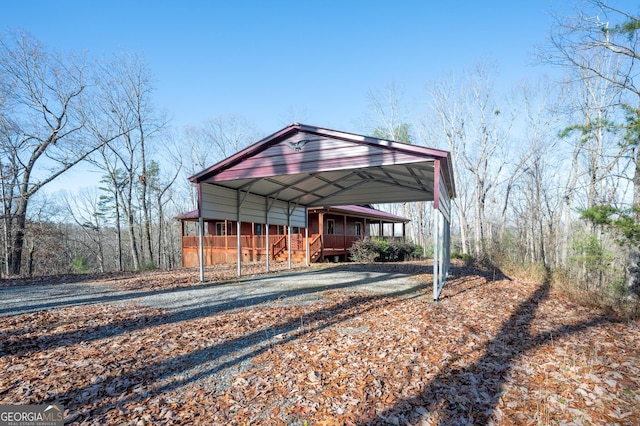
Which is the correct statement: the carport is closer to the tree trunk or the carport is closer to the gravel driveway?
the gravel driveway

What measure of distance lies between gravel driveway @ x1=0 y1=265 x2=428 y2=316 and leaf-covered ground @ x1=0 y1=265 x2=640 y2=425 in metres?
0.80

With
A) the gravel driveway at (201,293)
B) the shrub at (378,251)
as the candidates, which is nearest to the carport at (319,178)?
the gravel driveway at (201,293)

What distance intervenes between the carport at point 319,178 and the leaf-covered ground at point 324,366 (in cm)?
233

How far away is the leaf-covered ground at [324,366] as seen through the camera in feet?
9.69

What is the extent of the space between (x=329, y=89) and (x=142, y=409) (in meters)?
18.2

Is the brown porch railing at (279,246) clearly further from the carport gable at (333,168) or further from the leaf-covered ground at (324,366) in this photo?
the leaf-covered ground at (324,366)

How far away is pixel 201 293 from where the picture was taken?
7973 millimetres

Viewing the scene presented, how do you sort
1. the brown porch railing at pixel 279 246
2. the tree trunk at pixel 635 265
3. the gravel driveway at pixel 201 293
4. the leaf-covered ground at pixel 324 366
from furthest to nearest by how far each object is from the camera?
the brown porch railing at pixel 279 246
the tree trunk at pixel 635 265
the gravel driveway at pixel 201 293
the leaf-covered ground at pixel 324 366

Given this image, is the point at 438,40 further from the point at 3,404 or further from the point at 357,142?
the point at 3,404

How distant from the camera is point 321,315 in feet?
19.1

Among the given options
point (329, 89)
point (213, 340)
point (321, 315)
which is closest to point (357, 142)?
point (321, 315)

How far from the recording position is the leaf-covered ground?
2953 millimetres

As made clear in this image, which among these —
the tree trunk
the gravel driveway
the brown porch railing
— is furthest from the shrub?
the tree trunk

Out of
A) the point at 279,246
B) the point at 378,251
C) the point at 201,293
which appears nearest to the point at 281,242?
the point at 279,246
